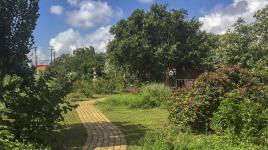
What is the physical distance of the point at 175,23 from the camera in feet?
114

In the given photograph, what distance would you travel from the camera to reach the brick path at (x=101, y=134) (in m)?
9.27

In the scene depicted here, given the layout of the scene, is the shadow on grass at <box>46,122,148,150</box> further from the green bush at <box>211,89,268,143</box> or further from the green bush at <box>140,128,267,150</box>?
the green bush at <box>211,89,268,143</box>

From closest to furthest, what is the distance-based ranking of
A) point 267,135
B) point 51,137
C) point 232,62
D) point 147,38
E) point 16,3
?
1. point 267,135
2. point 51,137
3. point 16,3
4. point 232,62
5. point 147,38

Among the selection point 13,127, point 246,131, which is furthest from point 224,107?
point 13,127

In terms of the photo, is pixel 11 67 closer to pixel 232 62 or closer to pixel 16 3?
pixel 16 3

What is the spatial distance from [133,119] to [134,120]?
1.01 ft

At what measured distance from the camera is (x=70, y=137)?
1060 centimetres

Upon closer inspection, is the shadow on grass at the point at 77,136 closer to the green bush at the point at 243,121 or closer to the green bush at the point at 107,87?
the green bush at the point at 243,121

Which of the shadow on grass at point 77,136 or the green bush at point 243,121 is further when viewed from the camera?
the shadow on grass at point 77,136

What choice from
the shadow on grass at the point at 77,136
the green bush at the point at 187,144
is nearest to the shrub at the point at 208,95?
the shadow on grass at the point at 77,136

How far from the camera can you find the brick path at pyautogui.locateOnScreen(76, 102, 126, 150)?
9.27m

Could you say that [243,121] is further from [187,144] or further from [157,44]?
[157,44]

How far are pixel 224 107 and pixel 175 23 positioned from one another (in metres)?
26.1

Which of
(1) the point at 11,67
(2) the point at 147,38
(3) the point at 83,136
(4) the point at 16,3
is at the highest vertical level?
(2) the point at 147,38
